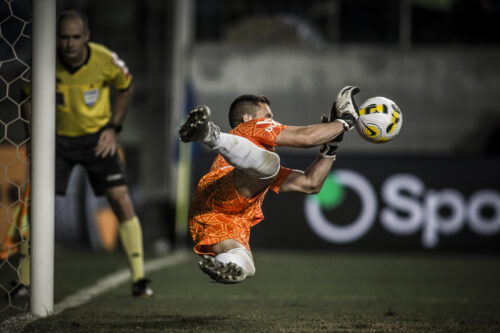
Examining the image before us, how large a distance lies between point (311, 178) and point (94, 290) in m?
2.41

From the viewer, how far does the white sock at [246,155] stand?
154 inches

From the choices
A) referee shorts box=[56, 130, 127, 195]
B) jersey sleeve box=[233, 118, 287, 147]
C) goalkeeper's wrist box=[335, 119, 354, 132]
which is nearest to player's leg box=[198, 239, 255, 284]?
jersey sleeve box=[233, 118, 287, 147]

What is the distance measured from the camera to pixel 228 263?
3840 mm

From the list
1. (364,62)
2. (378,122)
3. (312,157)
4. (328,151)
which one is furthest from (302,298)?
(364,62)

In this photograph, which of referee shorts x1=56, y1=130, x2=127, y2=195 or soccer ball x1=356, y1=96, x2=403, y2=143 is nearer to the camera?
soccer ball x1=356, y1=96, x2=403, y2=143

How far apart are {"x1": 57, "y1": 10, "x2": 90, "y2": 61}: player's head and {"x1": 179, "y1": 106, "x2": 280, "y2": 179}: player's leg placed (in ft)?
6.51

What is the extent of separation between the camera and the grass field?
13.6ft

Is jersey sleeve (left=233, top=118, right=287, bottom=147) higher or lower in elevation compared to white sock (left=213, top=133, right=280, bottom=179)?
higher

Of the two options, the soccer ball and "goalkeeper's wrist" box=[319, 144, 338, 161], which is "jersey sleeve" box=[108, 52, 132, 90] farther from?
the soccer ball

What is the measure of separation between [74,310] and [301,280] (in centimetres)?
273

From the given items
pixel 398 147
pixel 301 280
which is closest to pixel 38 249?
pixel 301 280

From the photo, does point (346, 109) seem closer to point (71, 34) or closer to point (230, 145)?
point (230, 145)

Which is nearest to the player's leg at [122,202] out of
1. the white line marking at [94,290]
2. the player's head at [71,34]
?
the white line marking at [94,290]

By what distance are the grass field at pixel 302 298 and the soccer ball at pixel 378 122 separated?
1.08 metres
